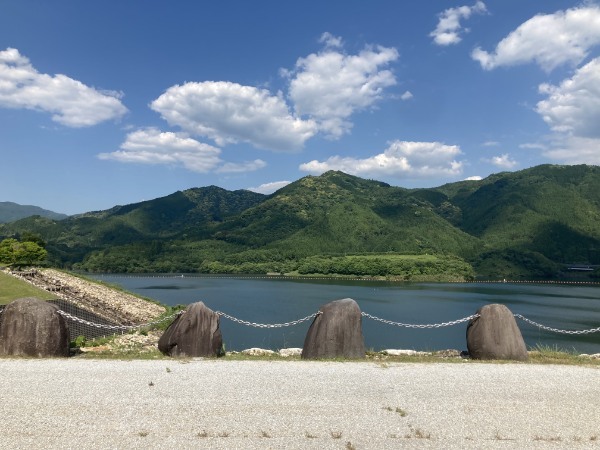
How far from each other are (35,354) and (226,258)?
182 m

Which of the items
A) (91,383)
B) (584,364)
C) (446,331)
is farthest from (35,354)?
(446,331)

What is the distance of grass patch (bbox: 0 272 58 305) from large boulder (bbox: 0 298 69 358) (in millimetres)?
19063

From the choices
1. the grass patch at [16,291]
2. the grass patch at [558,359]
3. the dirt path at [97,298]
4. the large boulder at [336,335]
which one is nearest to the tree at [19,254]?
the dirt path at [97,298]

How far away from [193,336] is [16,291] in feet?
83.0

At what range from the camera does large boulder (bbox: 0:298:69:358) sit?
40.5 feet

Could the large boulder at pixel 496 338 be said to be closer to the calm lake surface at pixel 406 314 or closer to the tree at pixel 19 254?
the calm lake surface at pixel 406 314

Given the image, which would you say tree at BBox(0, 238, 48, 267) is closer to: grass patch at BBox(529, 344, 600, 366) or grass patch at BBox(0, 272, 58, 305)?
grass patch at BBox(0, 272, 58, 305)

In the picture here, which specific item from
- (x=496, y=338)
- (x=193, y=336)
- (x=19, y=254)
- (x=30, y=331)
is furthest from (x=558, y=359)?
(x=19, y=254)

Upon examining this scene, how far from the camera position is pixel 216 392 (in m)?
9.16

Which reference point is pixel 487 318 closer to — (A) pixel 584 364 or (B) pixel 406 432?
(A) pixel 584 364

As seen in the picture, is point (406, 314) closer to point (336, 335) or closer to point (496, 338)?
point (496, 338)

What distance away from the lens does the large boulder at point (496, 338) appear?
1318 centimetres

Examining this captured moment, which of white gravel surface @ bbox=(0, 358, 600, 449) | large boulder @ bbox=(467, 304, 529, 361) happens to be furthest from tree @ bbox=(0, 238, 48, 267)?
large boulder @ bbox=(467, 304, 529, 361)

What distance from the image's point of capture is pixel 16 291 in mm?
31438
